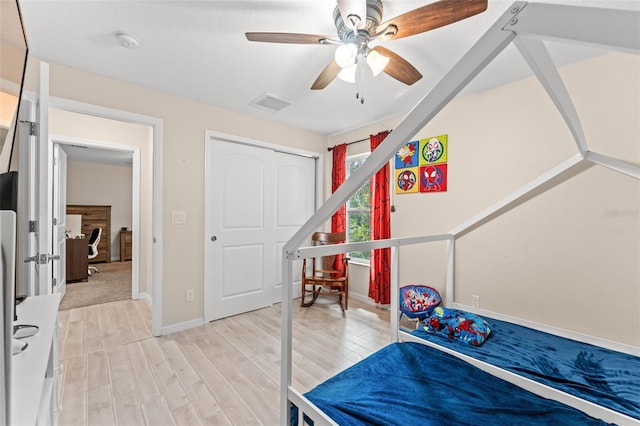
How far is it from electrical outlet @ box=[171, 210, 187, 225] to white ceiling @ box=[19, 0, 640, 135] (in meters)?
1.20

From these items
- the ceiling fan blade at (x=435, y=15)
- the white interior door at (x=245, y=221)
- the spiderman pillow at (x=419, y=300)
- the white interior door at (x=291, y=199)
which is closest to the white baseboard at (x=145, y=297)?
the white interior door at (x=245, y=221)

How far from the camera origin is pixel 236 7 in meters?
1.59

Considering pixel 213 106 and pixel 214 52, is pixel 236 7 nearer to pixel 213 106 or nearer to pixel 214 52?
pixel 214 52

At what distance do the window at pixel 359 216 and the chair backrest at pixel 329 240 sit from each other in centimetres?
27

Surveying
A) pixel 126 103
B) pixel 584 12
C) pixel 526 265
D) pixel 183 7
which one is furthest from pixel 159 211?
pixel 526 265

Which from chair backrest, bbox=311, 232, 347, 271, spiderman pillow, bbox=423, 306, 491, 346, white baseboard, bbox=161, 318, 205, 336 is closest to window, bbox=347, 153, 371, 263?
chair backrest, bbox=311, 232, 347, 271

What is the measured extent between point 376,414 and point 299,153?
128 inches

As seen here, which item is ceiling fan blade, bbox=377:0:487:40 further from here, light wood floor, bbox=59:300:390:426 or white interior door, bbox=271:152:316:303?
white interior door, bbox=271:152:316:303

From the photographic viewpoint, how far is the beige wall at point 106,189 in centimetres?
598

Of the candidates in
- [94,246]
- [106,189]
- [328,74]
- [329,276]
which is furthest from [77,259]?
[328,74]

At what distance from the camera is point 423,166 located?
2980mm

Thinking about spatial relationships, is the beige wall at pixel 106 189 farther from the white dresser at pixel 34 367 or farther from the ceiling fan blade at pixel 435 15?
the ceiling fan blade at pixel 435 15

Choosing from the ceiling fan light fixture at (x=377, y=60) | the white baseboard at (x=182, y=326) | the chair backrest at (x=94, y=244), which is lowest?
the white baseboard at (x=182, y=326)

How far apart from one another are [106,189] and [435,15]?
7614 mm
